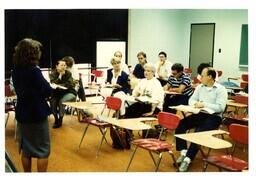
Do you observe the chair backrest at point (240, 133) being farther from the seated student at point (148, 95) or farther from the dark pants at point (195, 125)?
the seated student at point (148, 95)

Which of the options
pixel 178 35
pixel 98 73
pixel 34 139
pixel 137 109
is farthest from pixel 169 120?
pixel 178 35

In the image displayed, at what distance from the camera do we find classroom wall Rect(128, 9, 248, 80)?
30.5 ft

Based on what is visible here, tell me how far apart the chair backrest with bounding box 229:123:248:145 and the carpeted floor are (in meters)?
0.82

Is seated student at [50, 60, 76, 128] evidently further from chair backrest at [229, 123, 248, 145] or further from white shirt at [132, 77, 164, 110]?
chair backrest at [229, 123, 248, 145]

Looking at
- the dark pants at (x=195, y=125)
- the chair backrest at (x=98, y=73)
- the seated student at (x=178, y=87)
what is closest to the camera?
the dark pants at (x=195, y=125)

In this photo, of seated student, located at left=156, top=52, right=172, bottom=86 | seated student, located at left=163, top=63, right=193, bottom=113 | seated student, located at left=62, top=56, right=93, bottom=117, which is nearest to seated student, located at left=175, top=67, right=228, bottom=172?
seated student, located at left=163, top=63, right=193, bottom=113

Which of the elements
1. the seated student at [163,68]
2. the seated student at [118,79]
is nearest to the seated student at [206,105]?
the seated student at [118,79]

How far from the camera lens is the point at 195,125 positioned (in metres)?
4.47

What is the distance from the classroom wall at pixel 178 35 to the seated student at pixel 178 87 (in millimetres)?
3798

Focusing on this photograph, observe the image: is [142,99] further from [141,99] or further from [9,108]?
[9,108]

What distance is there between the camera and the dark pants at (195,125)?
403cm

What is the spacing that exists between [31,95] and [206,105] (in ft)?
6.88

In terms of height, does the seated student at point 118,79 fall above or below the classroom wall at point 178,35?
below
